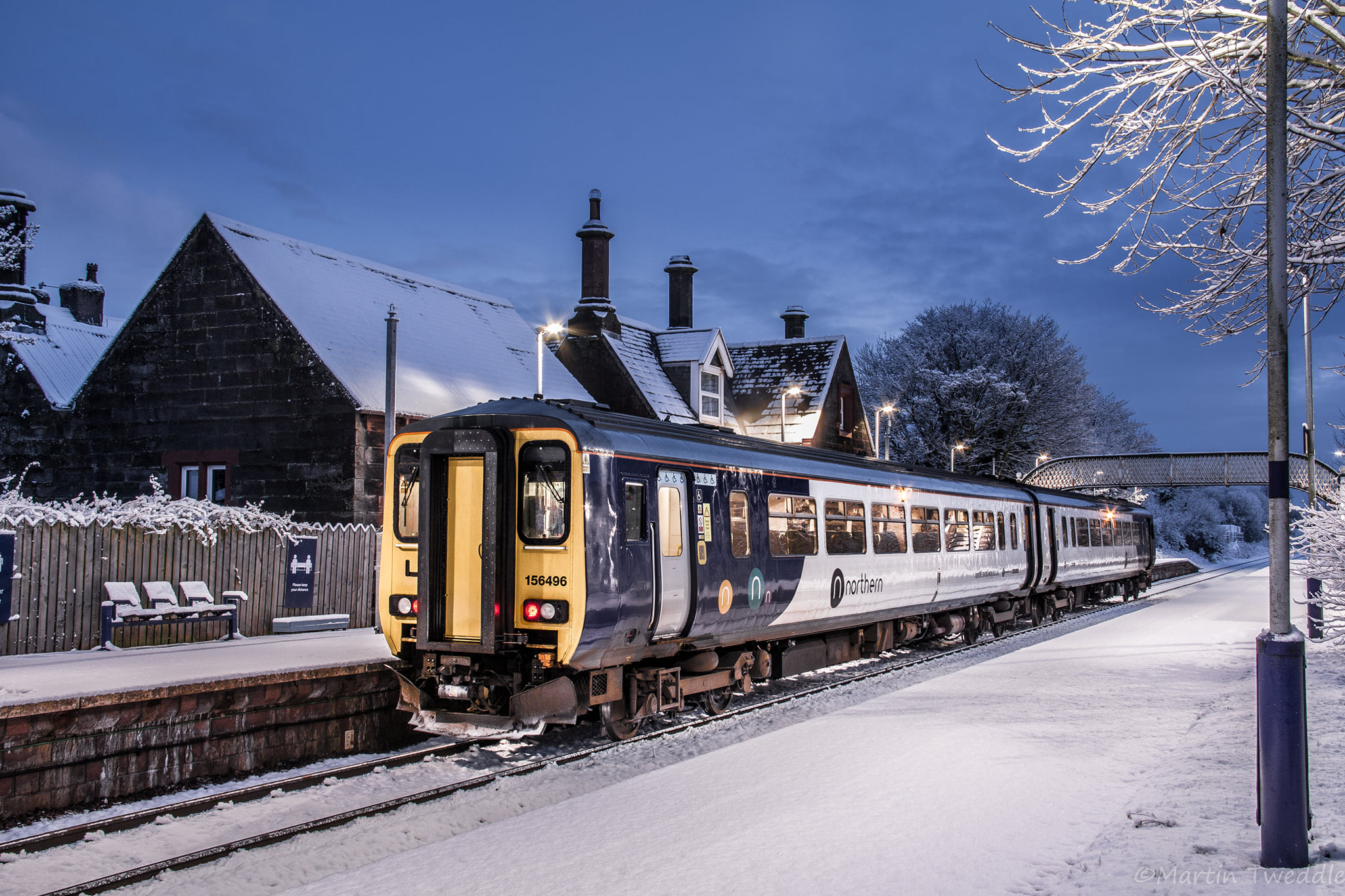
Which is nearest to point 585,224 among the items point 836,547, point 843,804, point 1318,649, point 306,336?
point 306,336

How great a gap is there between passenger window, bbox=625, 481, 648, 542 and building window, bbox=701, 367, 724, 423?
2564 cm

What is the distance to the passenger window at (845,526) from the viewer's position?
14.2 meters

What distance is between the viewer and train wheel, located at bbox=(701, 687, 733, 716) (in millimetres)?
12312

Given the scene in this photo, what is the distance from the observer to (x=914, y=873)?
602 cm

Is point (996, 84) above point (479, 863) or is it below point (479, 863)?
above

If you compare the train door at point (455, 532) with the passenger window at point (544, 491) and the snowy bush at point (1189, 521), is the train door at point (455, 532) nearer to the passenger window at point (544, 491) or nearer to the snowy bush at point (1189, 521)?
the passenger window at point (544, 491)

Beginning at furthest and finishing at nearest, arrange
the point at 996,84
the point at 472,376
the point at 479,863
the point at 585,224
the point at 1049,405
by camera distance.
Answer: the point at 1049,405
the point at 585,224
the point at 472,376
the point at 996,84
the point at 479,863

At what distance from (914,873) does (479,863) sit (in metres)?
2.58

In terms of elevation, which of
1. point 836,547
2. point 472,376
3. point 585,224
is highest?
point 585,224

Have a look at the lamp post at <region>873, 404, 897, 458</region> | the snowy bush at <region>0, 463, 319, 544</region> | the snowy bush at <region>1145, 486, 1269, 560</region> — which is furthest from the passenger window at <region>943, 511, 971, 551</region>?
the snowy bush at <region>1145, 486, 1269, 560</region>

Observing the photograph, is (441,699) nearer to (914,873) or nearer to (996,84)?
(914,873)

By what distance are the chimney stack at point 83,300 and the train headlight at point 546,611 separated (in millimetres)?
37649

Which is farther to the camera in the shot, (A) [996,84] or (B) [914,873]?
(A) [996,84]

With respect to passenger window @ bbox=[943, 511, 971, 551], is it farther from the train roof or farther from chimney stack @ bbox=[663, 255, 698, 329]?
chimney stack @ bbox=[663, 255, 698, 329]
